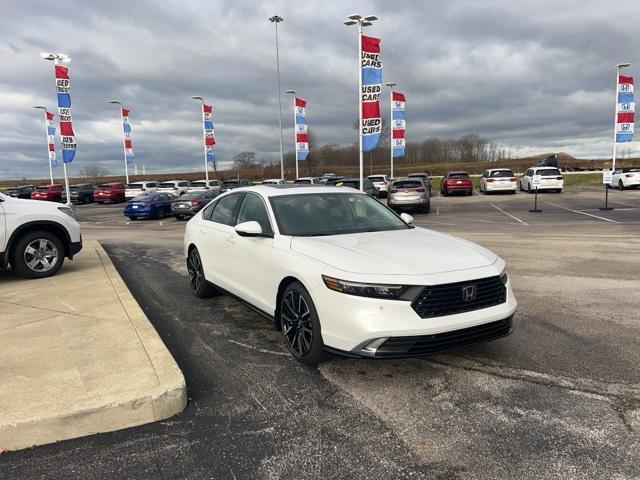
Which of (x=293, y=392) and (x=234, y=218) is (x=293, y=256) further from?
(x=234, y=218)

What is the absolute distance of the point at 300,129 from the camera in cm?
3098

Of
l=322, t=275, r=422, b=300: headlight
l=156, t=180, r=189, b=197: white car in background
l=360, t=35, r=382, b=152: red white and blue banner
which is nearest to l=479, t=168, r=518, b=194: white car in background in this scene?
l=360, t=35, r=382, b=152: red white and blue banner

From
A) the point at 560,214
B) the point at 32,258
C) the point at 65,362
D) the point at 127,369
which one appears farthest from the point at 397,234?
the point at 560,214

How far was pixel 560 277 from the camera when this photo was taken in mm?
7777

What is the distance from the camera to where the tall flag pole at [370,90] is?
1880 centimetres

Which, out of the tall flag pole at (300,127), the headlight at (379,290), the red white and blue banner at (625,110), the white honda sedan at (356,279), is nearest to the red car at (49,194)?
the tall flag pole at (300,127)

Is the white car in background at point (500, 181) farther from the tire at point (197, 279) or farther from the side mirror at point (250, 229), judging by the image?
the side mirror at point (250, 229)

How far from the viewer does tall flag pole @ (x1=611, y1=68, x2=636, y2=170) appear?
2644 cm

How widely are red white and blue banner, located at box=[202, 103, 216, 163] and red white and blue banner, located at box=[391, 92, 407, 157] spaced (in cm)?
1378

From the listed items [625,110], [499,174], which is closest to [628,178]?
[625,110]

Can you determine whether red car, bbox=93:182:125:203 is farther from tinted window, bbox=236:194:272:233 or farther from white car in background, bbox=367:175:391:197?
tinted window, bbox=236:194:272:233

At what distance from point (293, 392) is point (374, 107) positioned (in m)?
16.4

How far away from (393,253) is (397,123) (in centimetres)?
3261

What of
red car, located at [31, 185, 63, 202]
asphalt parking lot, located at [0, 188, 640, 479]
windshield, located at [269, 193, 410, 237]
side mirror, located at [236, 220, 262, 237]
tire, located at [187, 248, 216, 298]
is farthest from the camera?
red car, located at [31, 185, 63, 202]
